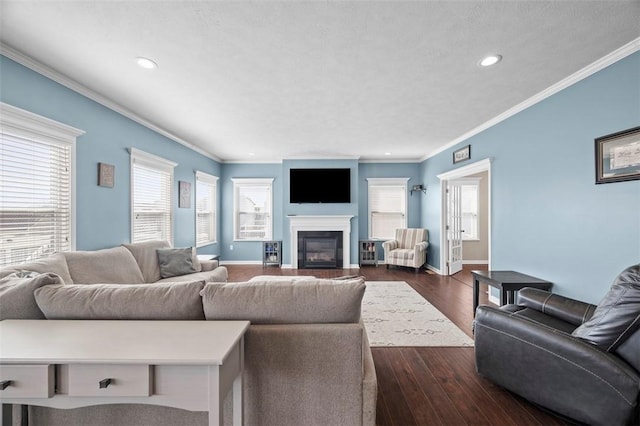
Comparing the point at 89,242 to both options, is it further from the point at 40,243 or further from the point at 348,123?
the point at 348,123

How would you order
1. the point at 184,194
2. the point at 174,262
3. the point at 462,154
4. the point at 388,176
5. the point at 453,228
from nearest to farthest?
1. the point at 174,262
2. the point at 462,154
3. the point at 184,194
4. the point at 453,228
5. the point at 388,176

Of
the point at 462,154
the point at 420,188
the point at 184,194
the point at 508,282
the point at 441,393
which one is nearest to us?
the point at 441,393

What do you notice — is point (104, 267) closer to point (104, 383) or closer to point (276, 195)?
point (104, 383)

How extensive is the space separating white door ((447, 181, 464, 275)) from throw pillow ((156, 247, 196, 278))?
476 cm

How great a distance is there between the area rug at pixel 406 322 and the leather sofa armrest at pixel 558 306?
0.73 metres

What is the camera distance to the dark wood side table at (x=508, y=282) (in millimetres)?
2771

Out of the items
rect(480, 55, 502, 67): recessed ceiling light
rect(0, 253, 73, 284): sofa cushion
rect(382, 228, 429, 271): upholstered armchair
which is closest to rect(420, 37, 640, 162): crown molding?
rect(480, 55, 502, 67): recessed ceiling light

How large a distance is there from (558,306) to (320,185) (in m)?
4.64

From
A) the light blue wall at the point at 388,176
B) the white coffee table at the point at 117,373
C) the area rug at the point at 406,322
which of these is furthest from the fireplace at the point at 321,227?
the white coffee table at the point at 117,373

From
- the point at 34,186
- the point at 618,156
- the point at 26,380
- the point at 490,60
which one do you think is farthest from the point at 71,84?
the point at 618,156

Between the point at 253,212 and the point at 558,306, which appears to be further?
the point at 253,212

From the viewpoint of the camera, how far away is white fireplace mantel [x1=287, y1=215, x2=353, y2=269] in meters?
6.07

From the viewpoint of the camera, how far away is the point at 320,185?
608 centimetres

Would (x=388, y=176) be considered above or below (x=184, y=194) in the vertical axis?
above
